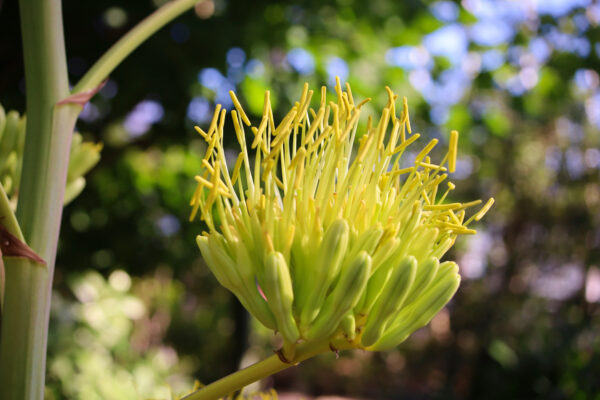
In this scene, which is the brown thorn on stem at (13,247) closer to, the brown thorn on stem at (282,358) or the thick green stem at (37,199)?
the thick green stem at (37,199)

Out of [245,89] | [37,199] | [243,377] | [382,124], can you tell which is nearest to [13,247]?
[37,199]

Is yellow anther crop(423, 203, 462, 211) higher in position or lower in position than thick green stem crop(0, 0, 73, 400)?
lower

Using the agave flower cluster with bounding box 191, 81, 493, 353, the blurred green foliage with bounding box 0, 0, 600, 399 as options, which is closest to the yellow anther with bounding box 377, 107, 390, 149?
the agave flower cluster with bounding box 191, 81, 493, 353

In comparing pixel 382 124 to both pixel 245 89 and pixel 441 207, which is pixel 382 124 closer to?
pixel 441 207

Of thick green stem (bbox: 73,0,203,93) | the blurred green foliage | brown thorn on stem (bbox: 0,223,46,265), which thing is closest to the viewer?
brown thorn on stem (bbox: 0,223,46,265)

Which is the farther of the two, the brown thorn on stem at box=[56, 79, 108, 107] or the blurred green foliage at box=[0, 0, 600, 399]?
the blurred green foliage at box=[0, 0, 600, 399]

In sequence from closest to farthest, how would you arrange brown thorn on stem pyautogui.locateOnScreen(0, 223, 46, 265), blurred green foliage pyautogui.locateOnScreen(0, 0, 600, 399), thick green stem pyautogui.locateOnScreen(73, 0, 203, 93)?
brown thorn on stem pyautogui.locateOnScreen(0, 223, 46, 265) < thick green stem pyautogui.locateOnScreen(73, 0, 203, 93) < blurred green foliage pyautogui.locateOnScreen(0, 0, 600, 399)

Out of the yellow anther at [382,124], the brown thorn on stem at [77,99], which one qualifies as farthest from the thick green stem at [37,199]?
the yellow anther at [382,124]

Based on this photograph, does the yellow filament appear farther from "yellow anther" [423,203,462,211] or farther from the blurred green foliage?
the blurred green foliage
